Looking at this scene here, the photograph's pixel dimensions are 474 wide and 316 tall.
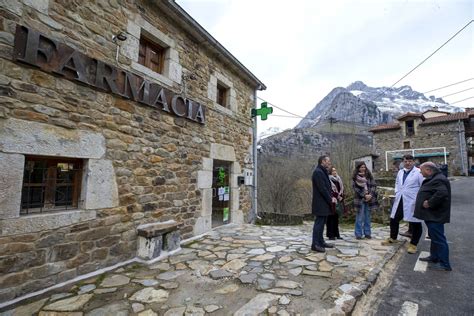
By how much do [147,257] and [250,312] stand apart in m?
1.92

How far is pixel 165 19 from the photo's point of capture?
13.6ft

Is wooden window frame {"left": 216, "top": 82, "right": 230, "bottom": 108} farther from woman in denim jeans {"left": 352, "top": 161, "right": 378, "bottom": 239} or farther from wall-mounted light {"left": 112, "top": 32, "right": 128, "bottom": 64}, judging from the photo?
woman in denim jeans {"left": 352, "top": 161, "right": 378, "bottom": 239}

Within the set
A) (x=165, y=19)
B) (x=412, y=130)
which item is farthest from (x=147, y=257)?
(x=412, y=130)

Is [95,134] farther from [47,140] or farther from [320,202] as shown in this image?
[320,202]

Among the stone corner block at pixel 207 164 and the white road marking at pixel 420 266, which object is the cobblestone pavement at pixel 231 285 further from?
the stone corner block at pixel 207 164

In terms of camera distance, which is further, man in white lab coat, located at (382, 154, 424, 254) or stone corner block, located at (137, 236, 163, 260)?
man in white lab coat, located at (382, 154, 424, 254)

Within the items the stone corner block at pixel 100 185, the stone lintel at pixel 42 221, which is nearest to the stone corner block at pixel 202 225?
the stone corner block at pixel 100 185

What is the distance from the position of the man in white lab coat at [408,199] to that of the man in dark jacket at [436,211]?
1.70ft

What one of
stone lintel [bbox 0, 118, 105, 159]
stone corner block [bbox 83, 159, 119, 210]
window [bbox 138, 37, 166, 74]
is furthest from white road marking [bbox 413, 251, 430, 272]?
window [bbox 138, 37, 166, 74]

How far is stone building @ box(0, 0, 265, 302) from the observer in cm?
235

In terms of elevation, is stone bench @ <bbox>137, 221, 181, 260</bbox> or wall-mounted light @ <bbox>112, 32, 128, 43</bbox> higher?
wall-mounted light @ <bbox>112, 32, 128, 43</bbox>

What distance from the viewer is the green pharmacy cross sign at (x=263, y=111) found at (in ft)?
21.7

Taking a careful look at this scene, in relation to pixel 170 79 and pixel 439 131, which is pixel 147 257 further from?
pixel 439 131

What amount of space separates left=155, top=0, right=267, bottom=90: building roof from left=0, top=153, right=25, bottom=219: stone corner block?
3218 mm
